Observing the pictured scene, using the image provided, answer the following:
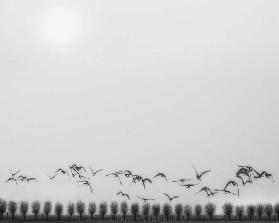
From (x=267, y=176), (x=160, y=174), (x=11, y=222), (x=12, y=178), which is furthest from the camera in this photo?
(x=11, y=222)

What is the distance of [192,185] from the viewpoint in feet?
144

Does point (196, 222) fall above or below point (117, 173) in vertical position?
below

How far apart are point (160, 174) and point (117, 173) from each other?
816 centimetres

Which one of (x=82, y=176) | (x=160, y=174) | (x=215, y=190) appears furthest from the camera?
(x=82, y=176)

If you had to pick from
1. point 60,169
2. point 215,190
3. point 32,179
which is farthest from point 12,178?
point 215,190

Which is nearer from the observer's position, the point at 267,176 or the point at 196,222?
the point at 267,176

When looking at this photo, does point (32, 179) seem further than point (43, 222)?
No

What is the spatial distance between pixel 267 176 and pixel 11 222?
547 feet

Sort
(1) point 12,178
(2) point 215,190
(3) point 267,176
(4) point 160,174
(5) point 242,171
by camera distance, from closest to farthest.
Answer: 1. (3) point 267,176
2. (5) point 242,171
3. (2) point 215,190
4. (4) point 160,174
5. (1) point 12,178

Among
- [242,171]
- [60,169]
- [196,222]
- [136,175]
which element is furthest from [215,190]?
[196,222]

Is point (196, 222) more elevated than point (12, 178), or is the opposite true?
point (12, 178)

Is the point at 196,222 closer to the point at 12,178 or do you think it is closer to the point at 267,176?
the point at 12,178

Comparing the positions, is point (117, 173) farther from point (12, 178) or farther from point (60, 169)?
point (12, 178)

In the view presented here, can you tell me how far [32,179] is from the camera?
6144 cm
